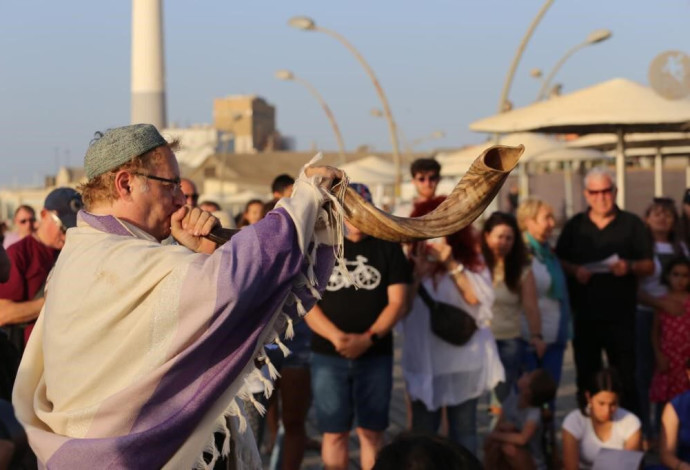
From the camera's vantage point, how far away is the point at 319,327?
7.11 meters

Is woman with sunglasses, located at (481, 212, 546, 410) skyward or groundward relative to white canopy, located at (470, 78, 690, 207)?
groundward

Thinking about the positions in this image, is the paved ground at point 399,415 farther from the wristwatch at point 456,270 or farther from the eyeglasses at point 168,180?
the eyeglasses at point 168,180

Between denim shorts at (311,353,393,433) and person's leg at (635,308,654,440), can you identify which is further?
person's leg at (635,308,654,440)

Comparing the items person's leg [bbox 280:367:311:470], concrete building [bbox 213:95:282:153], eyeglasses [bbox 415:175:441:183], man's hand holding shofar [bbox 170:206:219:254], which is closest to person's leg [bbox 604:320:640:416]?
eyeglasses [bbox 415:175:441:183]

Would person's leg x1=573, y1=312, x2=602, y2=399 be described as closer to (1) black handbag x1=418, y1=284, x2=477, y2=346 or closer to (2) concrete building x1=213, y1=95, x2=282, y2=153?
(1) black handbag x1=418, y1=284, x2=477, y2=346

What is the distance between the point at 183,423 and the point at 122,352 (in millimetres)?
276

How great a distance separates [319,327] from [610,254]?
2814mm

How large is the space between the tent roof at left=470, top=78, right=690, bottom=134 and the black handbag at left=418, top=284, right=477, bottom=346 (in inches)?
174

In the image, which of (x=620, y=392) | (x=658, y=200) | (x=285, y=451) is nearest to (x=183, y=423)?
(x=285, y=451)

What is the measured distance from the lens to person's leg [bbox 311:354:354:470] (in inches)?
282

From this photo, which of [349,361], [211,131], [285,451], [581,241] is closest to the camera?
[349,361]

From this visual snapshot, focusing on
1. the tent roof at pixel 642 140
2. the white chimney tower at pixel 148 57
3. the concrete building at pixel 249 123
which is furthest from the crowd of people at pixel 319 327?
the concrete building at pixel 249 123

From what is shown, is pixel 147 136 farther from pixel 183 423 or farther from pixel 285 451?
pixel 285 451

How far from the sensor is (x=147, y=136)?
12.1ft
